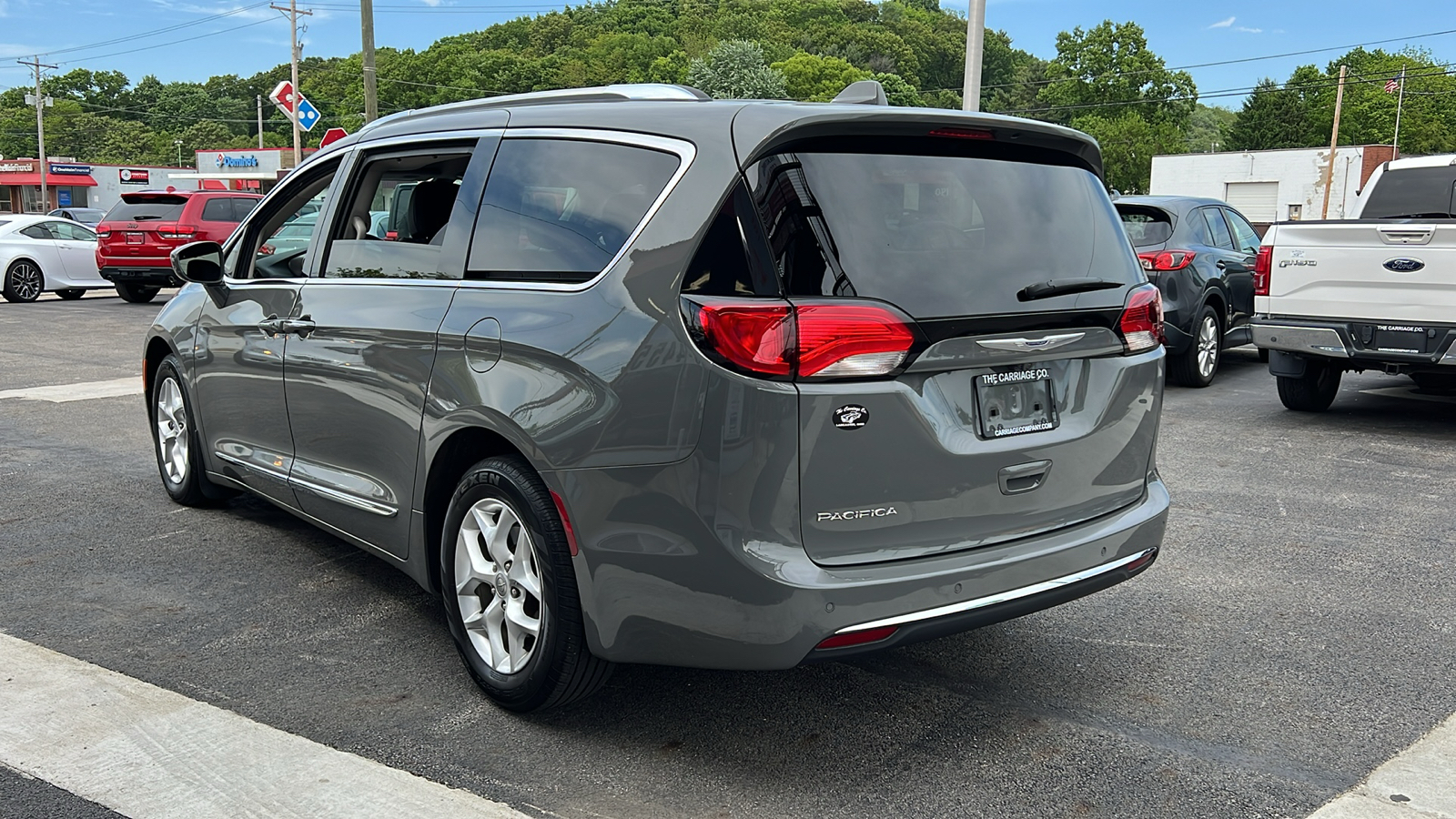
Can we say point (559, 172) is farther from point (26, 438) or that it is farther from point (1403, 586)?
point (26, 438)

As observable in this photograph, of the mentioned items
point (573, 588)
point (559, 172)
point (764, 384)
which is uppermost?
point (559, 172)

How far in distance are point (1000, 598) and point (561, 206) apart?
63.8 inches

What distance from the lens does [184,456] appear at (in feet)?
19.3

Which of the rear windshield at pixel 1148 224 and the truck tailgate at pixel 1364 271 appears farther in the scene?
the rear windshield at pixel 1148 224

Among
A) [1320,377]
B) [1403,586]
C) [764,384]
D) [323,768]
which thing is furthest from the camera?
[1320,377]

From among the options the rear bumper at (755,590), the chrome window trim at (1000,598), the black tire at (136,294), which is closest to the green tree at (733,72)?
the black tire at (136,294)

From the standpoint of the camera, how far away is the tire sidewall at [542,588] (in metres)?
3.31

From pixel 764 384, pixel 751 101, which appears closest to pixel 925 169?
pixel 751 101

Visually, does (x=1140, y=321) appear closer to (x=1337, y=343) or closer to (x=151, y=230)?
(x=1337, y=343)

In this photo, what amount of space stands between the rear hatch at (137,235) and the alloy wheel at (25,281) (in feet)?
6.12

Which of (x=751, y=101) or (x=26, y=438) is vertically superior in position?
(x=751, y=101)

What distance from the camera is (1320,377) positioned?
29.0 feet

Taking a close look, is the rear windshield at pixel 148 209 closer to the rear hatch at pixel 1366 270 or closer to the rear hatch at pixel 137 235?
the rear hatch at pixel 137 235

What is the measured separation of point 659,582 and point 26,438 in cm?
630
